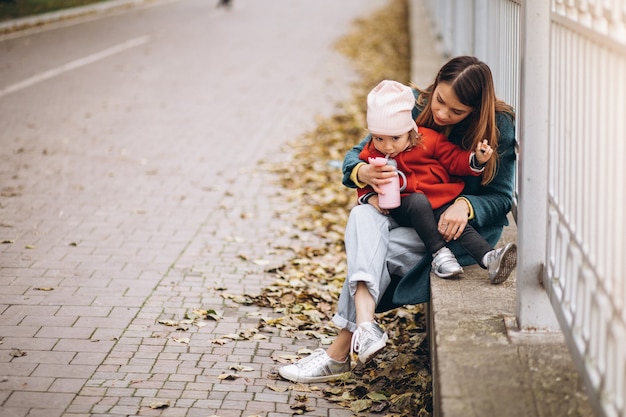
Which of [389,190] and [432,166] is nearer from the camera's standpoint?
[389,190]

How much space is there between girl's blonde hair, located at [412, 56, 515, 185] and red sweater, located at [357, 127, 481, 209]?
0.09 metres

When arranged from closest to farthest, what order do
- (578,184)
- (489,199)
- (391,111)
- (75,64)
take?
(578,184) < (391,111) < (489,199) < (75,64)

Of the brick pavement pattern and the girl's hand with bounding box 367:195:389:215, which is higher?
the girl's hand with bounding box 367:195:389:215

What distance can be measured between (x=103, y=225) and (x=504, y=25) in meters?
3.30

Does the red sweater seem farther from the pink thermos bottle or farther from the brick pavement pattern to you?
the brick pavement pattern

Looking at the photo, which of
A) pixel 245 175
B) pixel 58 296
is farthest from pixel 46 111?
pixel 58 296

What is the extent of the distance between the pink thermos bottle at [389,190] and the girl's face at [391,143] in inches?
2.2

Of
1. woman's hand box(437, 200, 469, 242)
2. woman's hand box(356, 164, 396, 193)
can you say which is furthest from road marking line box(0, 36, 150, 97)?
woman's hand box(437, 200, 469, 242)

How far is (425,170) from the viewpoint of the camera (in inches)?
177

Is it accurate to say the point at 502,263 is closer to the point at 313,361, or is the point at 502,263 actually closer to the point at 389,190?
the point at 389,190

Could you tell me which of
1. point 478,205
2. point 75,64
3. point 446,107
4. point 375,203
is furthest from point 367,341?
point 75,64

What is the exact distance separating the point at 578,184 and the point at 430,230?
4.24 feet

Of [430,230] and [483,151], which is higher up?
[483,151]

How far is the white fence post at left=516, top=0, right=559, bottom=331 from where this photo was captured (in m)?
3.58
